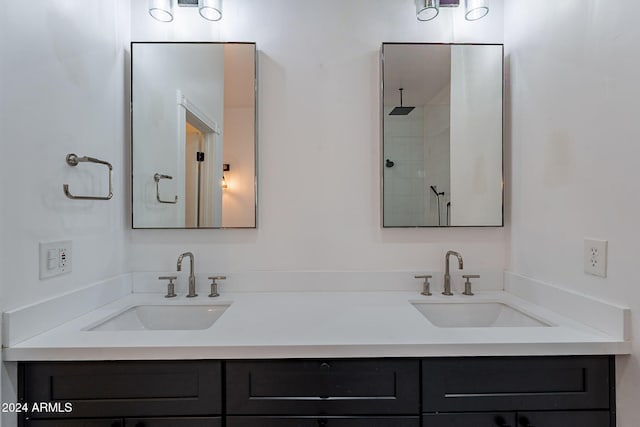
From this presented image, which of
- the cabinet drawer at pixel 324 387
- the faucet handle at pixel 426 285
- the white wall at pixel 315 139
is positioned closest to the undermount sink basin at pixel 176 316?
the white wall at pixel 315 139

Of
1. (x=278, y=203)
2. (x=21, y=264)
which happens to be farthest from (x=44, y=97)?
(x=278, y=203)

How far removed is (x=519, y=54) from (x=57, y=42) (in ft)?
6.17

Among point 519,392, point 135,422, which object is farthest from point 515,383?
point 135,422

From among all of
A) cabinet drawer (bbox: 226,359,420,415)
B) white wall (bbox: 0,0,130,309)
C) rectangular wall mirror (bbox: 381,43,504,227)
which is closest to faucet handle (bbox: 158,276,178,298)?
white wall (bbox: 0,0,130,309)

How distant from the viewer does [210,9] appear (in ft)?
5.10

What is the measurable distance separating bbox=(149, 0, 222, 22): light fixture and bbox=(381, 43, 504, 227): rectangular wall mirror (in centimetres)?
82

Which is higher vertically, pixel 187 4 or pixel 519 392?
pixel 187 4

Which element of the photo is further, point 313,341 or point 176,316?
point 176,316

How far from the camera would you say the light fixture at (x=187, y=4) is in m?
1.54

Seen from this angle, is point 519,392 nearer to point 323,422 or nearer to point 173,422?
point 323,422

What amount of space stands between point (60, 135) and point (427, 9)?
5.35 feet

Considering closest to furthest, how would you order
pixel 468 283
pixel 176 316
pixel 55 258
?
pixel 55 258 < pixel 176 316 < pixel 468 283

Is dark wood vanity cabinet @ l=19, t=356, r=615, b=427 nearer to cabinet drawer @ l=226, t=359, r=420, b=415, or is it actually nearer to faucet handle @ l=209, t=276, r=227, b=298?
cabinet drawer @ l=226, t=359, r=420, b=415

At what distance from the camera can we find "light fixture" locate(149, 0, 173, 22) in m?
1.54
